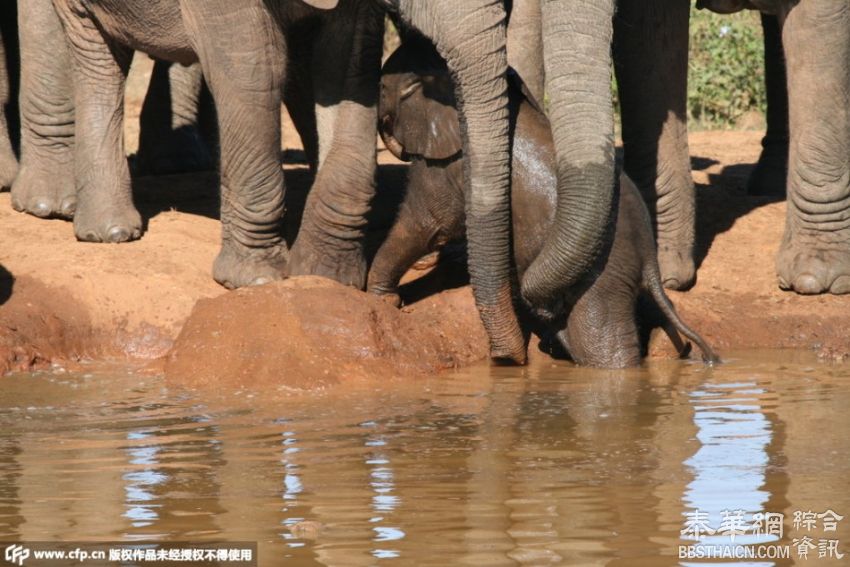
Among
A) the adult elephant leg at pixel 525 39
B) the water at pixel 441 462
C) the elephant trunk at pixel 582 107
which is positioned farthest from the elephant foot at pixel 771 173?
the elephant trunk at pixel 582 107

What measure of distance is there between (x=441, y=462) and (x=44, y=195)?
3725mm

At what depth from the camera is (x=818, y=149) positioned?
7871 mm

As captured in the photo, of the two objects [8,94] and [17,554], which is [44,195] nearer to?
[8,94]

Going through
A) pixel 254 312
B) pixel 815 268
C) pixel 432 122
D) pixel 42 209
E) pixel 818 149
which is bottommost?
pixel 254 312

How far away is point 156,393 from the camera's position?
6.60 metres

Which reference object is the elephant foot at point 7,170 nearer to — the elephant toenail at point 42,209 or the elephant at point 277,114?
the elephant at point 277,114

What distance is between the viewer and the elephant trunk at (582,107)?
6.62m

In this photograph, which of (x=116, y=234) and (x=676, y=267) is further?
(x=116, y=234)

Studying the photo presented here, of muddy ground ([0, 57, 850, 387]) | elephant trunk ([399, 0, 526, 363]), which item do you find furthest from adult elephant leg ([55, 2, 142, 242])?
elephant trunk ([399, 0, 526, 363])

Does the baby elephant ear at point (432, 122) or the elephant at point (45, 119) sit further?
the elephant at point (45, 119)

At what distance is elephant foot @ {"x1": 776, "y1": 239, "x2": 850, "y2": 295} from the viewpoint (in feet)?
25.8

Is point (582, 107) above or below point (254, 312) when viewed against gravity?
above

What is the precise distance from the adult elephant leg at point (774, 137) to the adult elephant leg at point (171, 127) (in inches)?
115

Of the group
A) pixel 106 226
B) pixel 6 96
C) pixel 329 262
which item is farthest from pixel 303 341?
pixel 6 96
